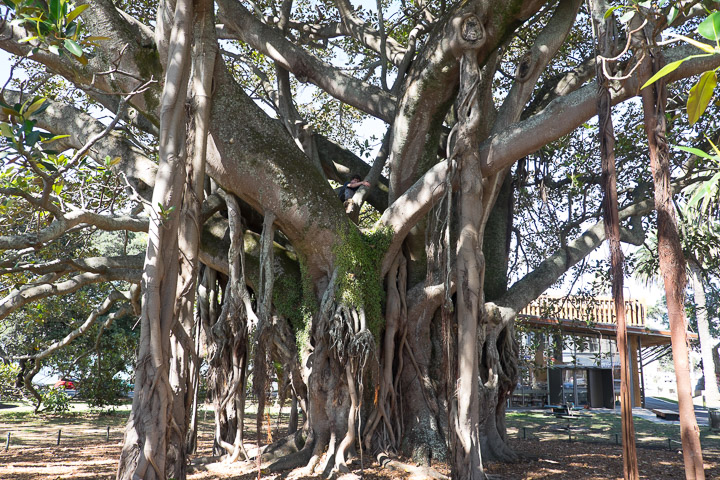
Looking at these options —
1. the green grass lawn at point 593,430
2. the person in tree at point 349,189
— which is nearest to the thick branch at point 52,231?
the person in tree at point 349,189

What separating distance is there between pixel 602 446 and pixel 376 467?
460cm

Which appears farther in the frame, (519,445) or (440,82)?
(519,445)

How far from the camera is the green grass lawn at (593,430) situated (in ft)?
30.3

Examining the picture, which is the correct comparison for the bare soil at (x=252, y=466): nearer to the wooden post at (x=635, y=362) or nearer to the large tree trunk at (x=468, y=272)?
the large tree trunk at (x=468, y=272)

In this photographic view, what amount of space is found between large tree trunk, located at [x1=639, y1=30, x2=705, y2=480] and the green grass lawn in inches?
251

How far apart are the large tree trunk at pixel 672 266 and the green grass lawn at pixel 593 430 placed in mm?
6384

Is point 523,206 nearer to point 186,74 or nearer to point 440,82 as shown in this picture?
point 440,82

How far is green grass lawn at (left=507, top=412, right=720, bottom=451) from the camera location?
30.3ft

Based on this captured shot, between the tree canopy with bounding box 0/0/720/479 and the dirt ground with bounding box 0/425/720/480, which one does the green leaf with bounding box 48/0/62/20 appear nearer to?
the tree canopy with bounding box 0/0/720/479

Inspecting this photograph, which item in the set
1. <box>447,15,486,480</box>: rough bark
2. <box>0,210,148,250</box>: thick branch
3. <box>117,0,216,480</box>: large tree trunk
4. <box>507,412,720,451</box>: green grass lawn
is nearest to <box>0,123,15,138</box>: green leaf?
<box>117,0,216,480</box>: large tree trunk

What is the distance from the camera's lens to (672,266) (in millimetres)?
3205

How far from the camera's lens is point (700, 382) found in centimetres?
3138

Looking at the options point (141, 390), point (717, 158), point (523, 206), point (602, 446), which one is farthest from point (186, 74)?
point (602, 446)

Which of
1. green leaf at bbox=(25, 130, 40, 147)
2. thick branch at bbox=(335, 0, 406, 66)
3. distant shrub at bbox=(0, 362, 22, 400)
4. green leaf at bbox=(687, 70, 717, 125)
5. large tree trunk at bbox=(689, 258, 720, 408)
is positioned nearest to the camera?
green leaf at bbox=(687, 70, 717, 125)
